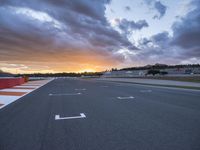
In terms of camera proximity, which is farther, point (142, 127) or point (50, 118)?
point (50, 118)

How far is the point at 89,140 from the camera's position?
15.1 ft

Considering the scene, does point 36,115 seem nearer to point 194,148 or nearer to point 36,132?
point 36,132

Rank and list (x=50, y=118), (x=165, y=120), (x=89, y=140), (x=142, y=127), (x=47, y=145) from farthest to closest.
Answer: (x=50, y=118) → (x=165, y=120) → (x=142, y=127) → (x=89, y=140) → (x=47, y=145)

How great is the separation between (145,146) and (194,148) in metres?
0.97

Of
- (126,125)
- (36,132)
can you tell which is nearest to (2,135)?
(36,132)

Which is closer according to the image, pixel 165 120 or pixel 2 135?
pixel 2 135

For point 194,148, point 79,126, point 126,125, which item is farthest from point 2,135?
point 194,148

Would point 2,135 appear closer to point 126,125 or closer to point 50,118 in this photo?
point 50,118

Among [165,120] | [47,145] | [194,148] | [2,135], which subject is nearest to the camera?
[194,148]

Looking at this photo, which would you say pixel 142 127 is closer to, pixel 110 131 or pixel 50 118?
pixel 110 131

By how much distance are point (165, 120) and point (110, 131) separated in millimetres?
2187

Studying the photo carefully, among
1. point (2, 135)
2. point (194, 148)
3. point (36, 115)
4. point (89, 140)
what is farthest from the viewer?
point (36, 115)

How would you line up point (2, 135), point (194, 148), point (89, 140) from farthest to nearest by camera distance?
point (2, 135)
point (89, 140)
point (194, 148)

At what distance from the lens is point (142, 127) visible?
18.6 feet
